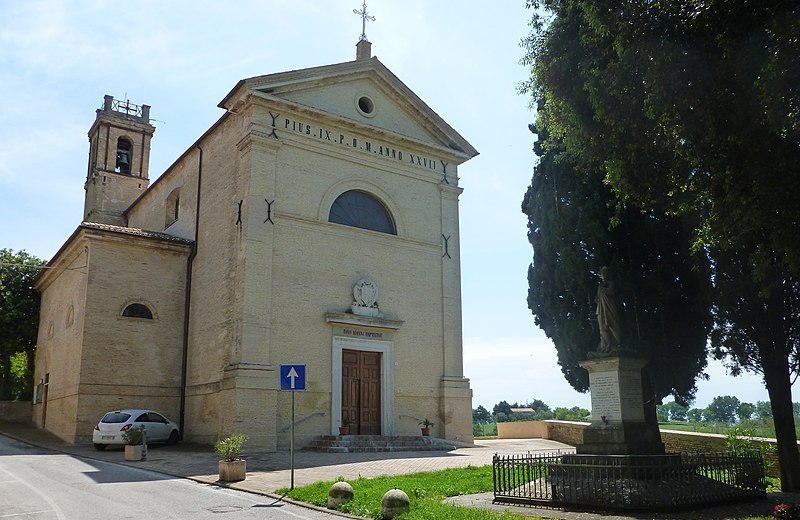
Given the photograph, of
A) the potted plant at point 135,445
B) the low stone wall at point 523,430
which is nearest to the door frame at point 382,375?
the potted plant at point 135,445

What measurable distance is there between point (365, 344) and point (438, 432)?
395 cm

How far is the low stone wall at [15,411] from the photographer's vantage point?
3020 cm

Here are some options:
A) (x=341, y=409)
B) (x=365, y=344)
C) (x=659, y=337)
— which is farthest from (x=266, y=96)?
(x=659, y=337)

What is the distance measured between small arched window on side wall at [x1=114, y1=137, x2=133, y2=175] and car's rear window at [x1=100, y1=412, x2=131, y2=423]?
19917 millimetres

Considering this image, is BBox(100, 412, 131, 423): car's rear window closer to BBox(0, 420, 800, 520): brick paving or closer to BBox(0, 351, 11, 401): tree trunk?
BBox(0, 420, 800, 520): brick paving

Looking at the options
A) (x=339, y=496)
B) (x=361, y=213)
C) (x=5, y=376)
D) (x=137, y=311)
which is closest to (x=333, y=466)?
(x=339, y=496)

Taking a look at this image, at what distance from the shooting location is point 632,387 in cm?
1235

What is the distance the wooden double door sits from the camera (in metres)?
21.4

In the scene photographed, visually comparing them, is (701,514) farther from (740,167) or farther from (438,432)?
(438,432)

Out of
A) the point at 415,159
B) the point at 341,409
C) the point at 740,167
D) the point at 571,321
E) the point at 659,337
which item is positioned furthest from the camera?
the point at 415,159

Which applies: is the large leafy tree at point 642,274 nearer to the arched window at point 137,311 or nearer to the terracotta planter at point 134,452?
the terracotta planter at point 134,452

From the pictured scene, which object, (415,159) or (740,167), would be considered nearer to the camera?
(740,167)

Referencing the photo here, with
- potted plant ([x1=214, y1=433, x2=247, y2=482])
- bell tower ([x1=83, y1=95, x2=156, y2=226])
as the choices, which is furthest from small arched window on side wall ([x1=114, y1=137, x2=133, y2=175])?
potted plant ([x1=214, y1=433, x2=247, y2=482])

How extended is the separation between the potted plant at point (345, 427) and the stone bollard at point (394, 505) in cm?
1100
